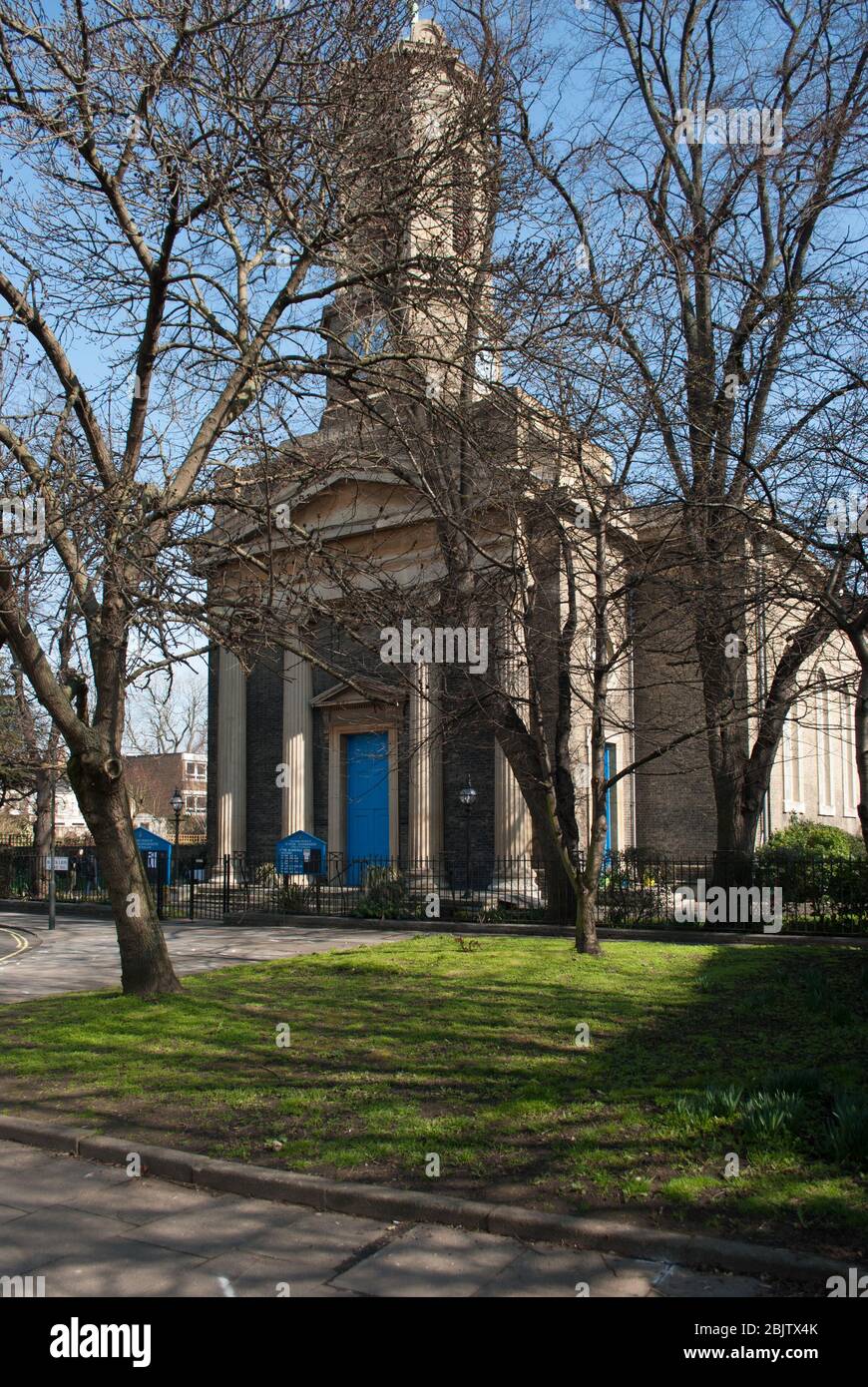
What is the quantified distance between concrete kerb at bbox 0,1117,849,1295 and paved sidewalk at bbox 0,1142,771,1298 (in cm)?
7

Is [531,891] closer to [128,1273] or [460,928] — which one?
[460,928]

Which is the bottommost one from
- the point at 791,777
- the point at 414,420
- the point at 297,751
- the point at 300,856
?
the point at 300,856

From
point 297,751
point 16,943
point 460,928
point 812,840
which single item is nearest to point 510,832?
point 460,928

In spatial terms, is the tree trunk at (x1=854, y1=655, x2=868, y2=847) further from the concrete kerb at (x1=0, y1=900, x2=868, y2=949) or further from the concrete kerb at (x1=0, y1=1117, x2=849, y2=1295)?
the concrete kerb at (x1=0, y1=900, x2=868, y2=949)

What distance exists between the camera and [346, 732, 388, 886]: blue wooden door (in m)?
30.4

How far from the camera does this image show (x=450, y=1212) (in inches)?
212


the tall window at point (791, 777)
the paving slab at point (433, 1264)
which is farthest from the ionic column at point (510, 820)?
the paving slab at point (433, 1264)

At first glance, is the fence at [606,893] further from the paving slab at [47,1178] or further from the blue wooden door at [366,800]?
the paving slab at [47,1178]

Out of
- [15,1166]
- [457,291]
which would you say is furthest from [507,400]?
[15,1166]

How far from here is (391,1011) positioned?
33.4ft

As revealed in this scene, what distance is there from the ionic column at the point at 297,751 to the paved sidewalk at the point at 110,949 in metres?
6.32

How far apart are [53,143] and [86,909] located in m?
22.8

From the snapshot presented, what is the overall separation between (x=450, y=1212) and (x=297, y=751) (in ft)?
84.5
